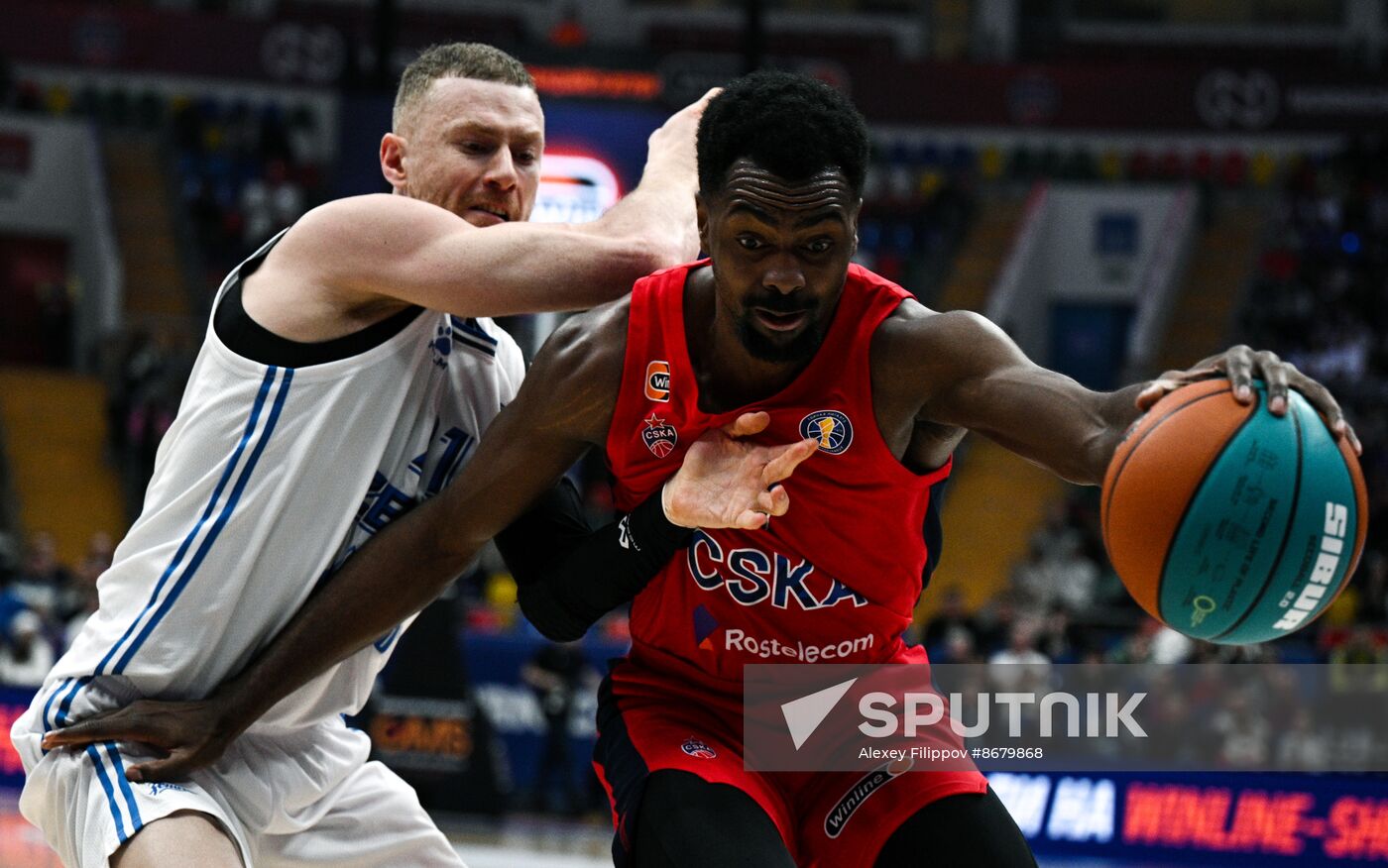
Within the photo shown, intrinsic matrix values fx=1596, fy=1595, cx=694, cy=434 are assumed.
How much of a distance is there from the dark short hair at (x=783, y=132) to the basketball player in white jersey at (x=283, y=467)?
44 centimetres

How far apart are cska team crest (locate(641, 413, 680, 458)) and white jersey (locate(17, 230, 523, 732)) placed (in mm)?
568

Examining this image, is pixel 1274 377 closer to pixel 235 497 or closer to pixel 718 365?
pixel 718 365

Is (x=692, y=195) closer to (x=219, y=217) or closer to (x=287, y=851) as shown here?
(x=287, y=851)

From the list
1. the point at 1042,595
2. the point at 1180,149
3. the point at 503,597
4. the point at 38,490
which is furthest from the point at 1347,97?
the point at 38,490

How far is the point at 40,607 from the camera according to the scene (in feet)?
42.0

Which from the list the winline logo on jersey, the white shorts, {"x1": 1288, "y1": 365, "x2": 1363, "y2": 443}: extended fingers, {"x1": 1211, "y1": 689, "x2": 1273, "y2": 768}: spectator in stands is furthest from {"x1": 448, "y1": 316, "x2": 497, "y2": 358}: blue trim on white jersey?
{"x1": 1211, "y1": 689, "x2": 1273, "y2": 768}: spectator in stands

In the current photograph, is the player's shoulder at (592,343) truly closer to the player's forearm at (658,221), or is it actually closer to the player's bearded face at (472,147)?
the player's forearm at (658,221)

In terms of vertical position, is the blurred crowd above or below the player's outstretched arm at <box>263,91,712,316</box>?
below

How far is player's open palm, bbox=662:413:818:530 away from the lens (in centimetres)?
288

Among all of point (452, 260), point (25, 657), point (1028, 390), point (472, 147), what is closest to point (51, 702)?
point (452, 260)

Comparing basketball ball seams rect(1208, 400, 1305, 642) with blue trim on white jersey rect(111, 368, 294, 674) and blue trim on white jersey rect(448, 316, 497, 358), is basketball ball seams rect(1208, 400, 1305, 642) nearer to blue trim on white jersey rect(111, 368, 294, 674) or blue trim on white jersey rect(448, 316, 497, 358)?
blue trim on white jersey rect(448, 316, 497, 358)

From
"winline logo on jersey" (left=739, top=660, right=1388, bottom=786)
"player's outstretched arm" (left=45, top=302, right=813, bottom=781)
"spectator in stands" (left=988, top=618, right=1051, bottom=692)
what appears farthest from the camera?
"spectator in stands" (left=988, top=618, right=1051, bottom=692)

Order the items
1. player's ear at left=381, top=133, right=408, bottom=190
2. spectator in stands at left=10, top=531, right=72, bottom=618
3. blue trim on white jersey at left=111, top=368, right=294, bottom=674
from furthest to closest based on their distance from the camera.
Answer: spectator in stands at left=10, top=531, right=72, bottom=618, player's ear at left=381, top=133, right=408, bottom=190, blue trim on white jersey at left=111, top=368, right=294, bottom=674

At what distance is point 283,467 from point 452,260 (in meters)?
0.55
